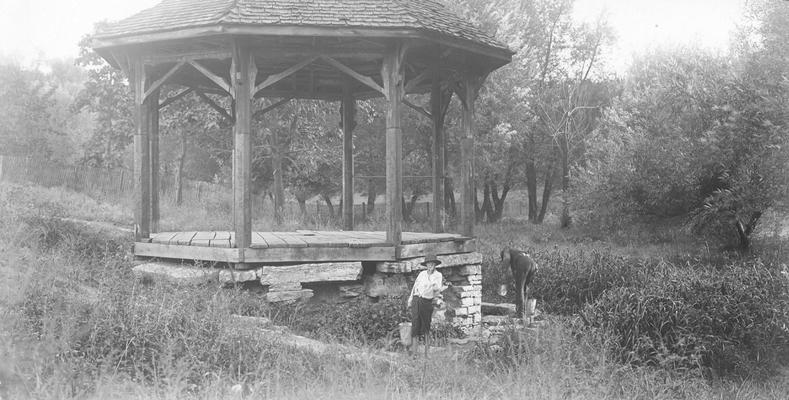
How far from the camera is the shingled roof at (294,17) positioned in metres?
9.68

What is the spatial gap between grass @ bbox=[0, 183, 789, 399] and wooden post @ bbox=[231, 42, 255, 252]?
0.99 m

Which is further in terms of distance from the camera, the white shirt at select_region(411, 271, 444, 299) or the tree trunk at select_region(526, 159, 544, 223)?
the tree trunk at select_region(526, 159, 544, 223)

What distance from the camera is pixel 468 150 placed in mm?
12188

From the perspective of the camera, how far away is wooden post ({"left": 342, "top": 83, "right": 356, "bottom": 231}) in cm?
1420

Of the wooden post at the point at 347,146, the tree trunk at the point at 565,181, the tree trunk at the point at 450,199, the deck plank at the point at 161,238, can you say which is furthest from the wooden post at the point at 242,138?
the tree trunk at the point at 565,181

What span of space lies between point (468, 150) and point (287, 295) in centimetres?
434

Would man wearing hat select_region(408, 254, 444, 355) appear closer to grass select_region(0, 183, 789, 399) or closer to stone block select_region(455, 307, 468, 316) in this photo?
grass select_region(0, 183, 789, 399)

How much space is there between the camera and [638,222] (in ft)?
66.1

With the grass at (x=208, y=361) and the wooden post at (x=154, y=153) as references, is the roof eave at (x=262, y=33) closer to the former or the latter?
the wooden post at (x=154, y=153)

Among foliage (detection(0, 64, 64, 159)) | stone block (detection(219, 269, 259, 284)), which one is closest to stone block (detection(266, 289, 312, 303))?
stone block (detection(219, 269, 259, 284))

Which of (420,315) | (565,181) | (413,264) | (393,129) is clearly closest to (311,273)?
(413,264)

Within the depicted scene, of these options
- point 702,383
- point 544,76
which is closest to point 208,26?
point 702,383

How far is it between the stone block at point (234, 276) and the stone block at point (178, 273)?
0.45ft

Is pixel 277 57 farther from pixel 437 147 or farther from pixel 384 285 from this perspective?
pixel 384 285
